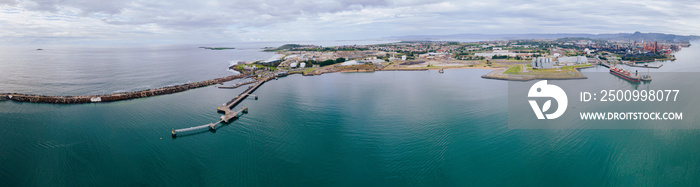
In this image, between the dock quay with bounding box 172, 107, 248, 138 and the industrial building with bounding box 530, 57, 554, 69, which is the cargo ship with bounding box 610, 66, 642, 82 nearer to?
the industrial building with bounding box 530, 57, 554, 69

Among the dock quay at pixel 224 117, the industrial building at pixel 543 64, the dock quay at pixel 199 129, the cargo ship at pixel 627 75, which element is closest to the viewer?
the dock quay at pixel 199 129

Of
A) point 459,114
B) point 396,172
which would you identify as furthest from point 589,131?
point 396,172

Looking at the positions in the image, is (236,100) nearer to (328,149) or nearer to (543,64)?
(328,149)

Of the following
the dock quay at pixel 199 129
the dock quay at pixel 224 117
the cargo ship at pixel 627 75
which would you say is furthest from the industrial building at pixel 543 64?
the dock quay at pixel 199 129

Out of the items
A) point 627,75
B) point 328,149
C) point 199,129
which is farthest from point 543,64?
point 199,129

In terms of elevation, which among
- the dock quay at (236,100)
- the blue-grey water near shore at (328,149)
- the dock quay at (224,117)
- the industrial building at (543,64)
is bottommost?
the blue-grey water near shore at (328,149)

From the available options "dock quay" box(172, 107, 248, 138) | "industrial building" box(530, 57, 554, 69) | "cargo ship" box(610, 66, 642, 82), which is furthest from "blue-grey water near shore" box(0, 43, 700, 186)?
"industrial building" box(530, 57, 554, 69)

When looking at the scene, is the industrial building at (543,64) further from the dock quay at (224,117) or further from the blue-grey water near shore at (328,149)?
the dock quay at (224,117)

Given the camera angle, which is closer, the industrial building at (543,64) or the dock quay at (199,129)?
the dock quay at (199,129)

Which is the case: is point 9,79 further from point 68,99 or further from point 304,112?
point 304,112
